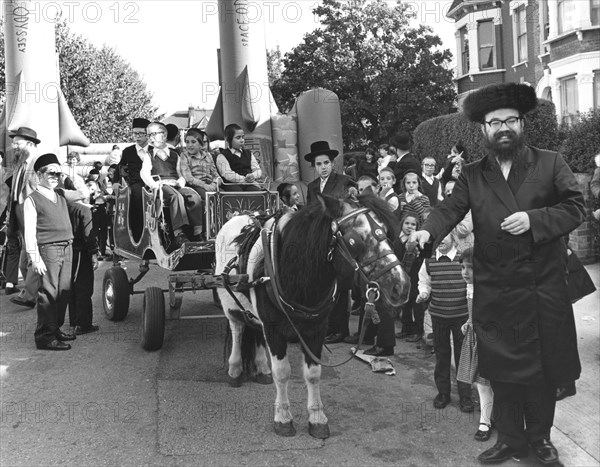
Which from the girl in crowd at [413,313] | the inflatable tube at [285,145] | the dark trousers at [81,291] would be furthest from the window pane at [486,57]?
the dark trousers at [81,291]

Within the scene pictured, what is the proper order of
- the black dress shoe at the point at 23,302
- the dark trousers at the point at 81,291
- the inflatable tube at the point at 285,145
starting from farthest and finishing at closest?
the inflatable tube at the point at 285,145, the black dress shoe at the point at 23,302, the dark trousers at the point at 81,291

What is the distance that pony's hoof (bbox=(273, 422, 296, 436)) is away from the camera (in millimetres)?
4258

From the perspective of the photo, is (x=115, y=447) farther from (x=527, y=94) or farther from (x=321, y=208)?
(x=527, y=94)

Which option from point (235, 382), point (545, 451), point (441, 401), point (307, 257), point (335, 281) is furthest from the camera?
point (235, 382)

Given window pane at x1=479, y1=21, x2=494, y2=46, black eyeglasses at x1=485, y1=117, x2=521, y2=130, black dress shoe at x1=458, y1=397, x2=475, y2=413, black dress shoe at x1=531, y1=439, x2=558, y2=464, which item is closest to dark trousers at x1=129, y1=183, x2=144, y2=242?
black dress shoe at x1=458, y1=397, x2=475, y2=413

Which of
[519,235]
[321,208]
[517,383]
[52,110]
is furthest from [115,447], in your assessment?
[52,110]

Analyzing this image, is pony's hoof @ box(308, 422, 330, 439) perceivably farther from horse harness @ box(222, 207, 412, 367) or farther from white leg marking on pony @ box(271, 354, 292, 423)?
horse harness @ box(222, 207, 412, 367)

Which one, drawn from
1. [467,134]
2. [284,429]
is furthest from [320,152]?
[467,134]

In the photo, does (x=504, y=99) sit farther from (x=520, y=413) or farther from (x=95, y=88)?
(x=95, y=88)

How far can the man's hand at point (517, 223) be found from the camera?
3.41m

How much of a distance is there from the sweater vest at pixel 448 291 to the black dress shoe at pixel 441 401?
0.62 metres

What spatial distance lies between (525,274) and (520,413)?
89cm

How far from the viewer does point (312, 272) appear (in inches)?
158

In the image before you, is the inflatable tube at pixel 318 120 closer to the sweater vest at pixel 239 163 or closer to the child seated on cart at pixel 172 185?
the sweater vest at pixel 239 163
